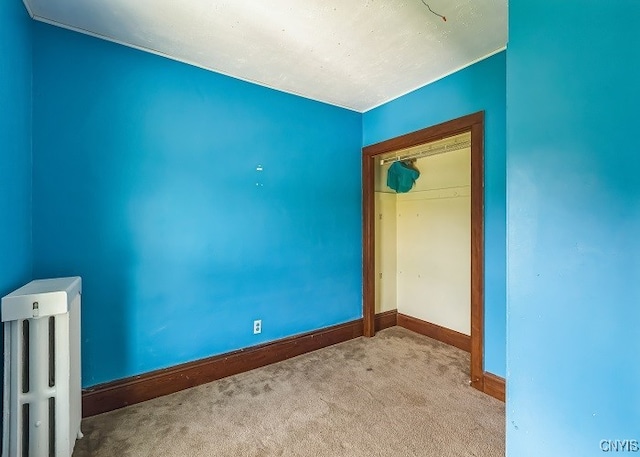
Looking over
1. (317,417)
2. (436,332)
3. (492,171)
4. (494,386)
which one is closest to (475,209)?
(492,171)

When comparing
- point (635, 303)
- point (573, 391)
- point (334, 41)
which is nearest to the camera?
point (635, 303)

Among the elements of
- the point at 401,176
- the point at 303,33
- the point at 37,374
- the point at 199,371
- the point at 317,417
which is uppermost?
the point at 303,33

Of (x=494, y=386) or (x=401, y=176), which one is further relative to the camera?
(x=401, y=176)

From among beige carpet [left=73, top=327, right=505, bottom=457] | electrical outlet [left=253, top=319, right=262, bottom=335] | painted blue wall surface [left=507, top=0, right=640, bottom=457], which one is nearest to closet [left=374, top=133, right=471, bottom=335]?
beige carpet [left=73, top=327, right=505, bottom=457]

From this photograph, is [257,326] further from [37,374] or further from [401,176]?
[401,176]

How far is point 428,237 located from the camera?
3207mm

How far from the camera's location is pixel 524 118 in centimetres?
109

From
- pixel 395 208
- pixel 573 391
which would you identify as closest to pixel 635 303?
pixel 573 391

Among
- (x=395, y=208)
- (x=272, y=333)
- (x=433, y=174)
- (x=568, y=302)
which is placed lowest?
(x=272, y=333)

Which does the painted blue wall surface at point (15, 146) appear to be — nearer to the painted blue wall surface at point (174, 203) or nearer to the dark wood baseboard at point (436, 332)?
the painted blue wall surface at point (174, 203)

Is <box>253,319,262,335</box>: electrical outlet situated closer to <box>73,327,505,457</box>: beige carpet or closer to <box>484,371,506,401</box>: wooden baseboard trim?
<box>73,327,505,457</box>: beige carpet

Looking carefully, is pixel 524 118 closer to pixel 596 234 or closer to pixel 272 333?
pixel 596 234

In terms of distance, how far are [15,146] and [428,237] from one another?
3.32 metres

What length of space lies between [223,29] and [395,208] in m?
2.57
